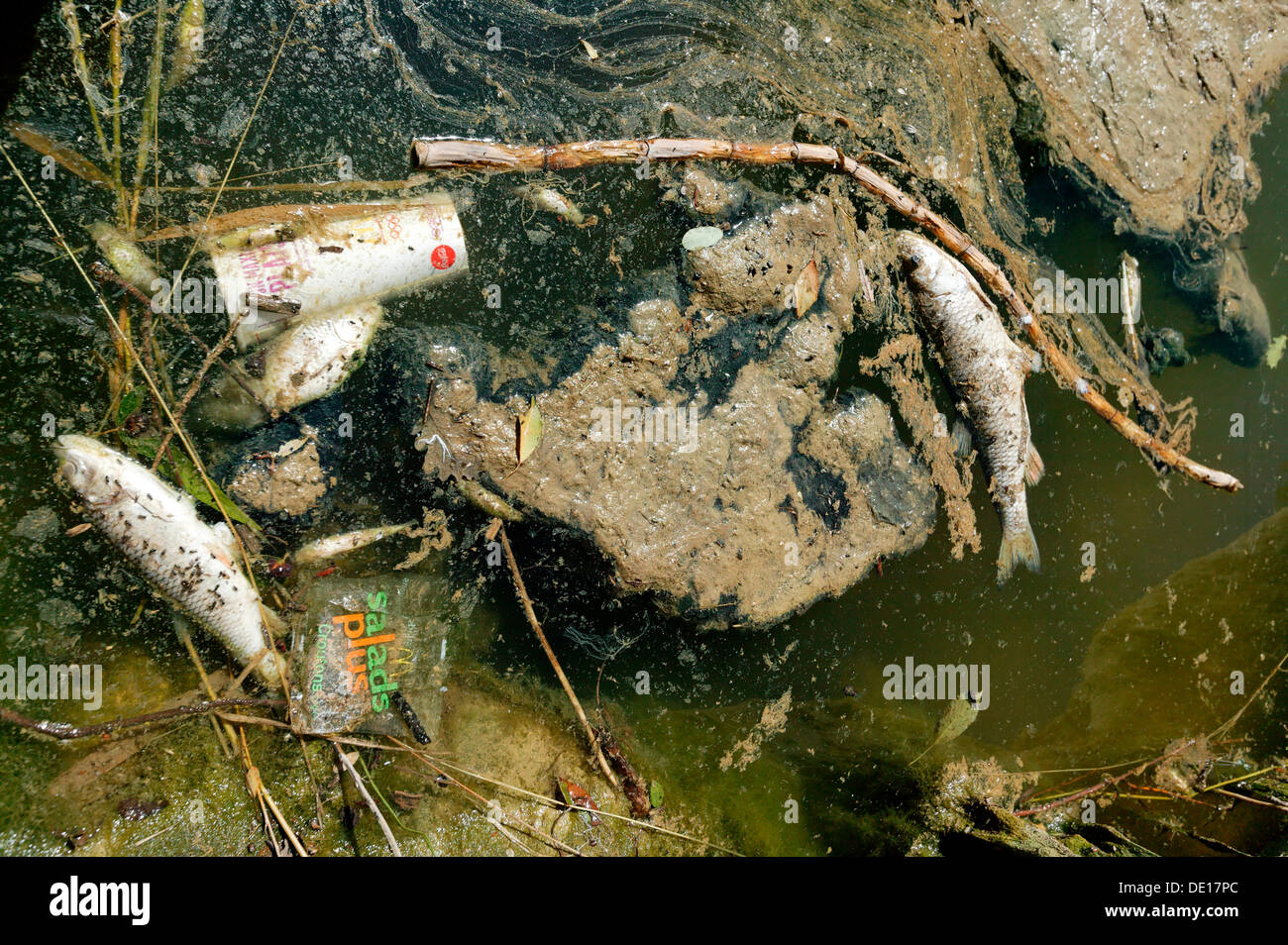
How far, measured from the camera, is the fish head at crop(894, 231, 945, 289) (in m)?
3.55

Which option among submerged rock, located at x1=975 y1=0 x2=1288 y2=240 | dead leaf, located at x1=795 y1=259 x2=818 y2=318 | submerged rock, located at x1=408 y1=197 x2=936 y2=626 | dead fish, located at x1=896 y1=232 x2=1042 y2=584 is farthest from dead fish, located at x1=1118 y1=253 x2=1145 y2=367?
dead leaf, located at x1=795 y1=259 x2=818 y2=318

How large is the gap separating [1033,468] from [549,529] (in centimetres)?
284

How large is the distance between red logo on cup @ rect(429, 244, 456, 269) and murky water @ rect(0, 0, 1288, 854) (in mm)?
108

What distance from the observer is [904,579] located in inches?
146

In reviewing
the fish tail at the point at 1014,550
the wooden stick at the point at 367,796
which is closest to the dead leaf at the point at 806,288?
the fish tail at the point at 1014,550

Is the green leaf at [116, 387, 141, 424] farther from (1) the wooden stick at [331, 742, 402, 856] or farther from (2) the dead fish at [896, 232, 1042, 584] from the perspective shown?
(2) the dead fish at [896, 232, 1042, 584]

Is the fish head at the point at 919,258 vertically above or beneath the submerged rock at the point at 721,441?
above

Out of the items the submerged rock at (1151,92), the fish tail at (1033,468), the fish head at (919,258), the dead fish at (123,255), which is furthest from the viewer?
the fish tail at (1033,468)

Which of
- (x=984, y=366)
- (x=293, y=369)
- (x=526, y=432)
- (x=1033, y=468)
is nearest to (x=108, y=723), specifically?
(x=293, y=369)

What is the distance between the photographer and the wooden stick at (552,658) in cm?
317

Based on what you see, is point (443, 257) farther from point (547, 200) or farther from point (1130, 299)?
point (1130, 299)

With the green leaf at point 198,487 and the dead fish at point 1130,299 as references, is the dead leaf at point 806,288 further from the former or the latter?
the green leaf at point 198,487

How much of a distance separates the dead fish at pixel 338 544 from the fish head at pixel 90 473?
726 millimetres

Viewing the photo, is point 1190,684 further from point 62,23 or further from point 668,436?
point 62,23
